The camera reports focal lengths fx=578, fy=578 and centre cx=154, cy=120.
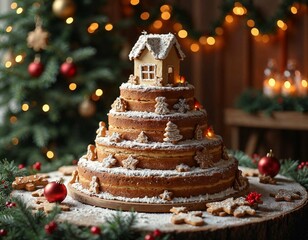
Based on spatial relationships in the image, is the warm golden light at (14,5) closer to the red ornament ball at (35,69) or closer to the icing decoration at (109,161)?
the red ornament ball at (35,69)

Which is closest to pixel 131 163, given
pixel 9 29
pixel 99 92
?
pixel 99 92

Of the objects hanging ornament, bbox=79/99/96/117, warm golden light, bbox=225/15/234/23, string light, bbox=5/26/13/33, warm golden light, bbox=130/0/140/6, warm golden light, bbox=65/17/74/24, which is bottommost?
hanging ornament, bbox=79/99/96/117

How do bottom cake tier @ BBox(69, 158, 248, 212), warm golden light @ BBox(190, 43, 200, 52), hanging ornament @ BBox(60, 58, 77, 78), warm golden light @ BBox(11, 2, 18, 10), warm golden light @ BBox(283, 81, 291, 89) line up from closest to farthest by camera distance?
1. bottom cake tier @ BBox(69, 158, 248, 212)
2. hanging ornament @ BBox(60, 58, 77, 78)
3. warm golden light @ BBox(11, 2, 18, 10)
4. warm golden light @ BBox(283, 81, 291, 89)
5. warm golden light @ BBox(190, 43, 200, 52)

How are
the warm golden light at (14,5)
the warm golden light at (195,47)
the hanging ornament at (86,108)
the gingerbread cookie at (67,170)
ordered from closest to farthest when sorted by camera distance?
the gingerbread cookie at (67,170) < the hanging ornament at (86,108) < the warm golden light at (14,5) < the warm golden light at (195,47)

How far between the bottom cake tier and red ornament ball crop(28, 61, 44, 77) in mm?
2325

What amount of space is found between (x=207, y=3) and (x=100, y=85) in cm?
182

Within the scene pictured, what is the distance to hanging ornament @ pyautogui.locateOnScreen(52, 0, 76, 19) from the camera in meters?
5.48

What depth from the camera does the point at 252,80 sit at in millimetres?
6672

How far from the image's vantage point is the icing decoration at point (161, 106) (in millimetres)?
3318

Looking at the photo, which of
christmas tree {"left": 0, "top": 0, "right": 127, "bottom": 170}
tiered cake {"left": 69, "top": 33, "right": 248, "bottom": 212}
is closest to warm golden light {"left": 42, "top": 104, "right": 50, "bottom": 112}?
christmas tree {"left": 0, "top": 0, "right": 127, "bottom": 170}

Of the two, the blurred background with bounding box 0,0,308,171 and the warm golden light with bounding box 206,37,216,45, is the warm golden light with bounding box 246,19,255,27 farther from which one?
the warm golden light with bounding box 206,37,216,45

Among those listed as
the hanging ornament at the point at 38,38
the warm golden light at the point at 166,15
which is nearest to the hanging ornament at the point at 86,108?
the hanging ornament at the point at 38,38

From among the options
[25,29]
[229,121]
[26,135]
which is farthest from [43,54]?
[229,121]

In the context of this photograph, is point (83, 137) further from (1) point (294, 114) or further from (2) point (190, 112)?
(2) point (190, 112)
